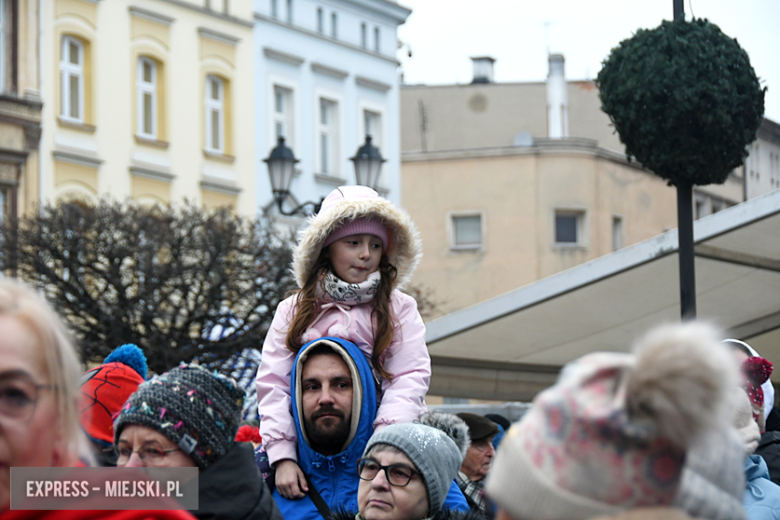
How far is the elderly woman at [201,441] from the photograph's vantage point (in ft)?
9.45

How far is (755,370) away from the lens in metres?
4.61

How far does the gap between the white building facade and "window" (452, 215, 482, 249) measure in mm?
9008

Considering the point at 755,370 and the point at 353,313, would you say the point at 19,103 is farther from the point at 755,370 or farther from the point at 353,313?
the point at 755,370

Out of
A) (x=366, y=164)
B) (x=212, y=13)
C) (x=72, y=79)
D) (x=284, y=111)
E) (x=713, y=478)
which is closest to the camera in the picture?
(x=713, y=478)

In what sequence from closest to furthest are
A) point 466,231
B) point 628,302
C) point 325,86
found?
point 628,302, point 325,86, point 466,231

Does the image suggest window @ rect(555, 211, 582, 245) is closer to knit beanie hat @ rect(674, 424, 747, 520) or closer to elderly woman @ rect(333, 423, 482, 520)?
elderly woman @ rect(333, 423, 482, 520)

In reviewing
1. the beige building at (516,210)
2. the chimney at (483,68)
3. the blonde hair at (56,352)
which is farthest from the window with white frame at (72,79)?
the chimney at (483,68)

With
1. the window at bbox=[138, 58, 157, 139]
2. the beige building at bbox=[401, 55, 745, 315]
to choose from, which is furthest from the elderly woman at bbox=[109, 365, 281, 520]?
the beige building at bbox=[401, 55, 745, 315]

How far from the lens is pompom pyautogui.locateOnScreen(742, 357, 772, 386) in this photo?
180 inches

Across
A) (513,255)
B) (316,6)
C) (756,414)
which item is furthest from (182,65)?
(756,414)

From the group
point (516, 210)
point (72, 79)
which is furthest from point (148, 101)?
point (516, 210)

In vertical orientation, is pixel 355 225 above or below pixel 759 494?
above

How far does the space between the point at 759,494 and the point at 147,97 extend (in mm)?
21134

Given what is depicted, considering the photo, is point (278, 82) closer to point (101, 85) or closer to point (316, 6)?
point (316, 6)
